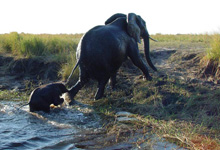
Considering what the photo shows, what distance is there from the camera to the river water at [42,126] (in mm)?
4988

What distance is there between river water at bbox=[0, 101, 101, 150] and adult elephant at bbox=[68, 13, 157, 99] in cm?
77

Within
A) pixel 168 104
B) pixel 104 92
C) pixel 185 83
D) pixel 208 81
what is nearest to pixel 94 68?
pixel 104 92

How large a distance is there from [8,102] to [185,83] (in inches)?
166

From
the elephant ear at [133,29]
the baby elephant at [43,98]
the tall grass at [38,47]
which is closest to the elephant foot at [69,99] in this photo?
the baby elephant at [43,98]

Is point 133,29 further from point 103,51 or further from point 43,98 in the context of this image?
point 43,98

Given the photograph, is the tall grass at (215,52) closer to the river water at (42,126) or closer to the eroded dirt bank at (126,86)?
the eroded dirt bank at (126,86)

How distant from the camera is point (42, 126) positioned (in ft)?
19.1

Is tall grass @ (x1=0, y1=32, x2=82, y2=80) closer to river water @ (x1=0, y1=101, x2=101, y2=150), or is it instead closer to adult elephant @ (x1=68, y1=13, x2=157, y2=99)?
adult elephant @ (x1=68, y1=13, x2=157, y2=99)

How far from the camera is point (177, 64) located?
9.20 meters

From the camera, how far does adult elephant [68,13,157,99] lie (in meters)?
6.96

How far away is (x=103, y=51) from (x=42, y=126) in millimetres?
2123

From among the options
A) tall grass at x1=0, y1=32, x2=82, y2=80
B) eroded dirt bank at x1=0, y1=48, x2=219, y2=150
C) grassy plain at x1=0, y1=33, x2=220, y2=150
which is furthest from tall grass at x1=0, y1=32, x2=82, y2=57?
grassy plain at x1=0, y1=33, x2=220, y2=150

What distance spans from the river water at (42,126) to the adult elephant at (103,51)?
0.77m

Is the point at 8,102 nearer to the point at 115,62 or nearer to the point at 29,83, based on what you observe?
the point at 29,83
